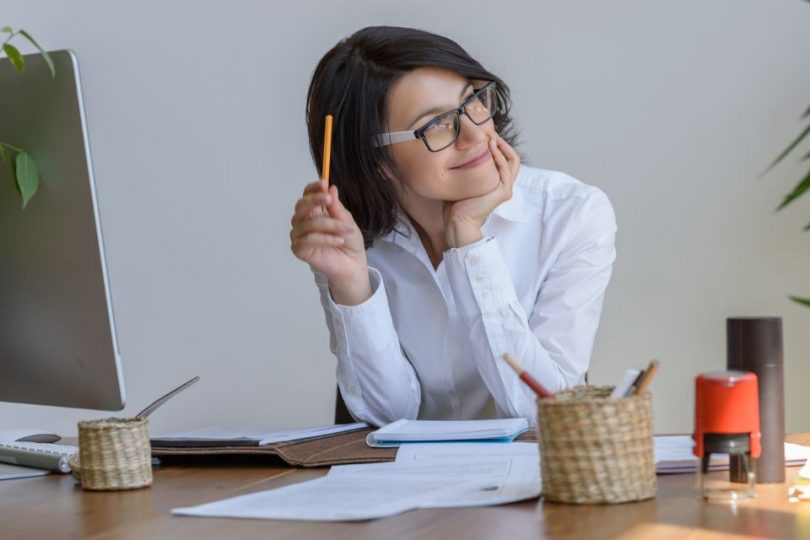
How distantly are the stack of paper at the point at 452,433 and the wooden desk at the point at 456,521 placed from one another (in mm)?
218

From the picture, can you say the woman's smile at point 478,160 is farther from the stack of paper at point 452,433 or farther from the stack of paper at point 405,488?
the stack of paper at point 405,488

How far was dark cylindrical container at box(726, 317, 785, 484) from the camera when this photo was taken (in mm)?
1014

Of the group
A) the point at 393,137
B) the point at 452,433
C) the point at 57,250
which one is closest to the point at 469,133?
the point at 393,137

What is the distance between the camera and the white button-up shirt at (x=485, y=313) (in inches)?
64.6

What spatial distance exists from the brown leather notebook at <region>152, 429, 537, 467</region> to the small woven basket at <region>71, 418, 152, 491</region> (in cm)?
16

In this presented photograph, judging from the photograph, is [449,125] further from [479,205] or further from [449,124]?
[479,205]

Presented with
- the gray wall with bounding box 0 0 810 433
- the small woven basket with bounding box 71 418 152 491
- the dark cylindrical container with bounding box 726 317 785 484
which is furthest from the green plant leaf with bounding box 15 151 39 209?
the gray wall with bounding box 0 0 810 433

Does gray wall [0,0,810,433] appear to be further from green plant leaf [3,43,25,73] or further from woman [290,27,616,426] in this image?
green plant leaf [3,43,25,73]

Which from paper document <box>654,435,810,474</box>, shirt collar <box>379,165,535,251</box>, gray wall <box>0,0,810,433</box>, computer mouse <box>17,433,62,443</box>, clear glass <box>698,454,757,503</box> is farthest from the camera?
gray wall <box>0,0,810,433</box>

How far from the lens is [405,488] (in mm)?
1062

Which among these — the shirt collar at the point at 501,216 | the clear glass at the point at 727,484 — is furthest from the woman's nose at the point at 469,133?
the clear glass at the point at 727,484

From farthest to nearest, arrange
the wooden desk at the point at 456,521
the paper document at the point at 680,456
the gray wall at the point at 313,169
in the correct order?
the gray wall at the point at 313,169 → the paper document at the point at 680,456 → the wooden desk at the point at 456,521

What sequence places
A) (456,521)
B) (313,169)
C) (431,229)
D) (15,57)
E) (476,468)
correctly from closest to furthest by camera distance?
1. (456,521)
2. (476,468)
3. (15,57)
4. (431,229)
5. (313,169)

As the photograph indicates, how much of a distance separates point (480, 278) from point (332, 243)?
232mm
